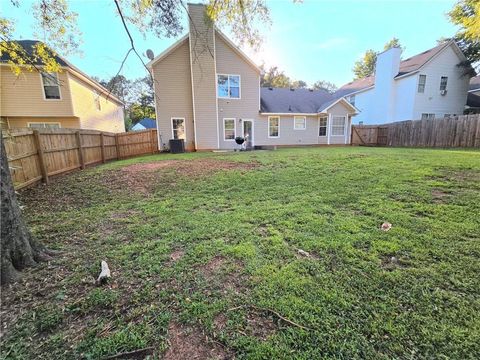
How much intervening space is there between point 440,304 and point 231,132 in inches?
582

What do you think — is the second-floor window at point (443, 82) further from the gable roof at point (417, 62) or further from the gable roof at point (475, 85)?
the gable roof at point (475, 85)

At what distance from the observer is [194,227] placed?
3.49 metres

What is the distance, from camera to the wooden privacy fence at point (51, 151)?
17.1ft

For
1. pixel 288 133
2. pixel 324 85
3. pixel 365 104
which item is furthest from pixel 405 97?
pixel 324 85

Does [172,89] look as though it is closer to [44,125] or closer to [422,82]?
[44,125]

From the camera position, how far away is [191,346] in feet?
5.24

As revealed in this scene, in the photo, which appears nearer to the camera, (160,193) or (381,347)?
(381,347)

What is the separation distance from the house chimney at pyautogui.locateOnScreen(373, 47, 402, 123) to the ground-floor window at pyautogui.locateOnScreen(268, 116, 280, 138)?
32.1 feet

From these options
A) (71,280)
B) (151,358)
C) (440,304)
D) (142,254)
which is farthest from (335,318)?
(71,280)

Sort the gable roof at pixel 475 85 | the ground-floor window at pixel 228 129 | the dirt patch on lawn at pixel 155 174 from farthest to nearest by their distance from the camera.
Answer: the gable roof at pixel 475 85 → the ground-floor window at pixel 228 129 → the dirt patch on lawn at pixel 155 174

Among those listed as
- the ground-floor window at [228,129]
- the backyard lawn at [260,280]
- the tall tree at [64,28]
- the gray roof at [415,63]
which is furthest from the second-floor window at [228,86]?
the gray roof at [415,63]

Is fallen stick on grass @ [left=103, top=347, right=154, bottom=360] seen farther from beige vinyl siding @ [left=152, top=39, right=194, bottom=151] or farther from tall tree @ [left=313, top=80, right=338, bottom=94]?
tall tree @ [left=313, top=80, right=338, bottom=94]

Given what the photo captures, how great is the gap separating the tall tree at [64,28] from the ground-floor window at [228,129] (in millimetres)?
9592

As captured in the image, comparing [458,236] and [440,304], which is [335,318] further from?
[458,236]
